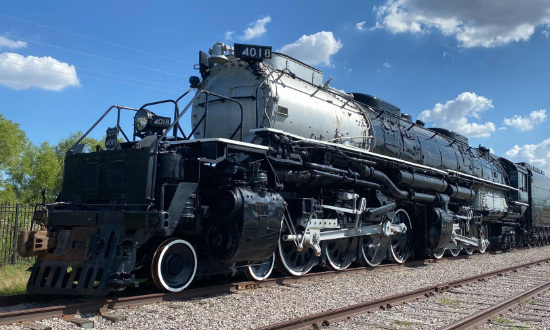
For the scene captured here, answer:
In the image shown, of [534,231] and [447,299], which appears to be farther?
[534,231]

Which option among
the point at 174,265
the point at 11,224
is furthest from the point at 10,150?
the point at 174,265

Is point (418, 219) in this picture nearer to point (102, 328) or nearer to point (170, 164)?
point (170, 164)

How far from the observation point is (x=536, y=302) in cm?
812

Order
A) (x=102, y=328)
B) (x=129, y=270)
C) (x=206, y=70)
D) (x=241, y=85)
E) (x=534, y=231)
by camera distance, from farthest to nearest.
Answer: (x=534, y=231) < (x=206, y=70) < (x=241, y=85) < (x=129, y=270) < (x=102, y=328)

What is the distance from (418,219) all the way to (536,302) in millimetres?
6035

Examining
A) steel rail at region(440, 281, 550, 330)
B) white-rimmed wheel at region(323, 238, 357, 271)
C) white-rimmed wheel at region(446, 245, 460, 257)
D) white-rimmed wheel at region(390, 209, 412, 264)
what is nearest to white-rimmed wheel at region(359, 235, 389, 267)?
white-rimmed wheel at region(323, 238, 357, 271)

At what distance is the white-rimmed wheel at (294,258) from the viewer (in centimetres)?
917

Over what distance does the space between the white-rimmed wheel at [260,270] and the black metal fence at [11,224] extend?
19.1 feet

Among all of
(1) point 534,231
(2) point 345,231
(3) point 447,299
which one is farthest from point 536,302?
(1) point 534,231

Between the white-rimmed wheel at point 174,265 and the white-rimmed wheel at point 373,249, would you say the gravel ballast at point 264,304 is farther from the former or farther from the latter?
the white-rimmed wheel at point 373,249

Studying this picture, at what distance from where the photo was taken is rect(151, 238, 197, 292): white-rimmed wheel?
6949 mm

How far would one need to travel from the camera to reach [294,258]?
9.68 meters

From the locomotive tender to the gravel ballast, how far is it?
1.89 ft

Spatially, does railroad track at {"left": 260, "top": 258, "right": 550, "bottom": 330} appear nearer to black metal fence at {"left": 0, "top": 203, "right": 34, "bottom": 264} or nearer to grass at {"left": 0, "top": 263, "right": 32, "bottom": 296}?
grass at {"left": 0, "top": 263, "right": 32, "bottom": 296}
